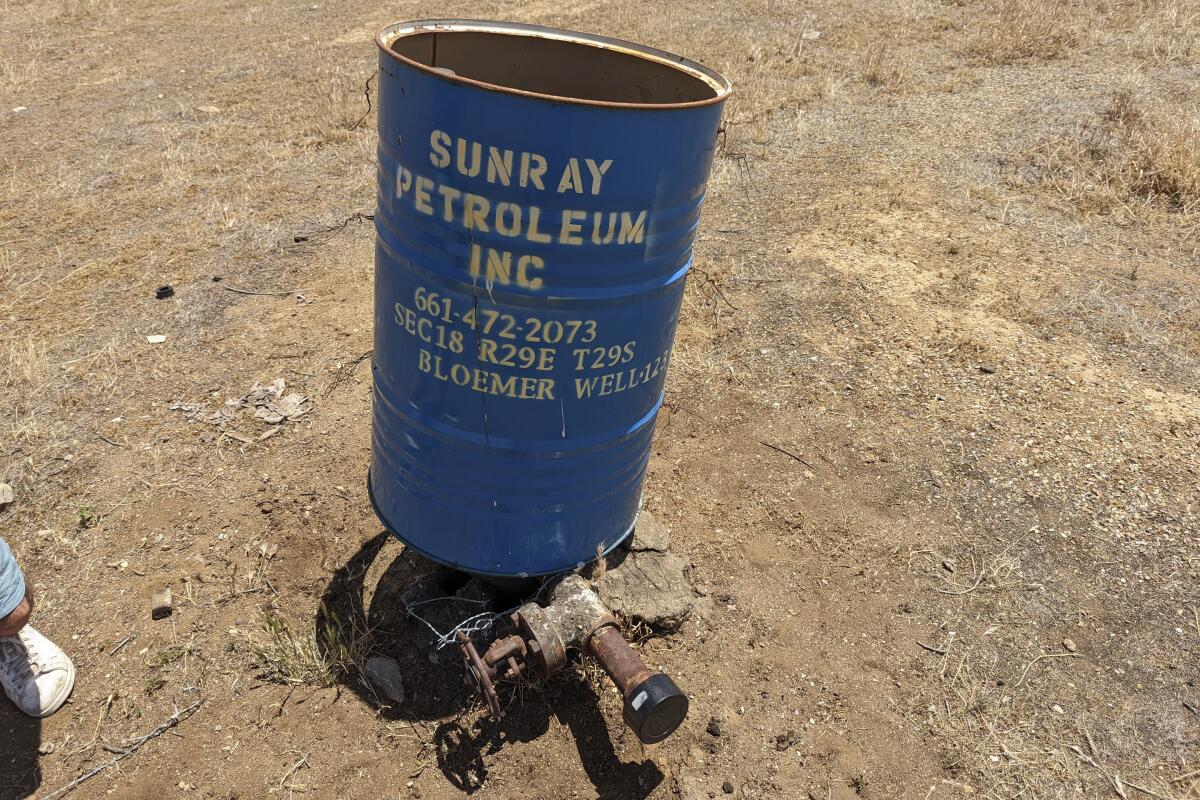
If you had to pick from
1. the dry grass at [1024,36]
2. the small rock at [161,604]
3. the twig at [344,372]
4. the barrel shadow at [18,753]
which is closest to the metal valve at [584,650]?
the small rock at [161,604]

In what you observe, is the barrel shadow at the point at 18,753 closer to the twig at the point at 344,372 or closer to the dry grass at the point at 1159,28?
the twig at the point at 344,372

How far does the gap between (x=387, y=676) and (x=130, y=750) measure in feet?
2.52

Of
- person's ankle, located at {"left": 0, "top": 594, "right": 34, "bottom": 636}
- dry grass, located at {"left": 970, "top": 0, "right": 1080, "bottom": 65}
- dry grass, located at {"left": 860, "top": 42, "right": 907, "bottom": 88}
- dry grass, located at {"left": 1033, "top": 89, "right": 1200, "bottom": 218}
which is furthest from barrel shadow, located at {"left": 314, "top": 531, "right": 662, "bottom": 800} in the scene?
dry grass, located at {"left": 970, "top": 0, "right": 1080, "bottom": 65}

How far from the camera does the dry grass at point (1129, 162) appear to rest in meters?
5.77

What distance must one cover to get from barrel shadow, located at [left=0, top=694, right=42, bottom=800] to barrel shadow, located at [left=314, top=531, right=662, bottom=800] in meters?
0.85

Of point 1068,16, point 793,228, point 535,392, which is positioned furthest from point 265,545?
point 1068,16

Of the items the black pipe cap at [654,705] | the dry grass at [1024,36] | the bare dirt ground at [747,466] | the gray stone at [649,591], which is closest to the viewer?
the black pipe cap at [654,705]

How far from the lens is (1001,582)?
3.11 metres

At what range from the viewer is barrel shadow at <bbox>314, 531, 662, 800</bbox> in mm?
2383

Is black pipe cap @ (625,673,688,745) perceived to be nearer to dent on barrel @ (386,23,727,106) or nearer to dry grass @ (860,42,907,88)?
dent on barrel @ (386,23,727,106)

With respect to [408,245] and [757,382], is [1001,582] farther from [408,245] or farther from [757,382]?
[408,245]

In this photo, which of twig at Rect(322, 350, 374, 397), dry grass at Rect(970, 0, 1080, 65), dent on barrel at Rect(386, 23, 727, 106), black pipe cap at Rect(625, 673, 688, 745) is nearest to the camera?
black pipe cap at Rect(625, 673, 688, 745)

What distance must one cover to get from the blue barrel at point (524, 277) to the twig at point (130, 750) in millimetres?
844

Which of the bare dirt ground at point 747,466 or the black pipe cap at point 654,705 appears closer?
the black pipe cap at point 654,705
